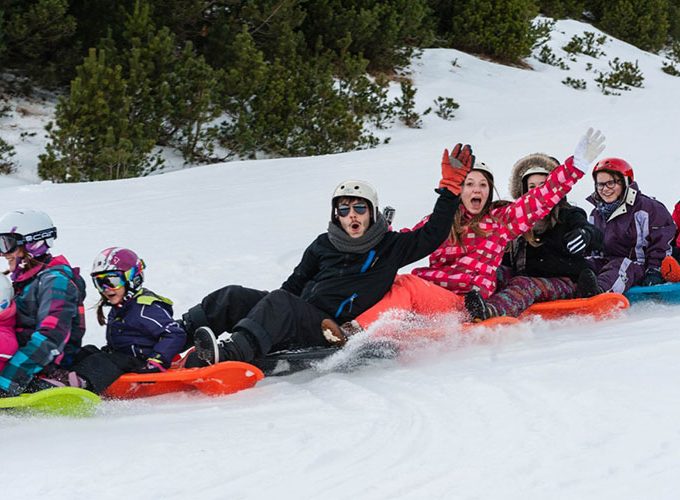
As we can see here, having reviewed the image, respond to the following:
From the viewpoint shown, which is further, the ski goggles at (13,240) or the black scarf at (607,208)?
the black scarf at (607,208)

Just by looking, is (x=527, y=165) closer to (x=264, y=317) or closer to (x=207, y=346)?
(x=264, y=317)

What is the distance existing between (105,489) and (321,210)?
5.98 metres

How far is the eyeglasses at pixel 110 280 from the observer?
373 centimetres

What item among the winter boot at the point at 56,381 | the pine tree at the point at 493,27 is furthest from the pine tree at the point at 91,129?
the pine tree at the point at 493,27

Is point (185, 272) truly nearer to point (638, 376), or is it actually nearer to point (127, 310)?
point (127, 310)

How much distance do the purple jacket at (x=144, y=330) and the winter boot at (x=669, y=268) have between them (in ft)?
11.9

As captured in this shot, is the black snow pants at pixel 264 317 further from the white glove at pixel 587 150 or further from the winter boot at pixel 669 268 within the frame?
the winter boot at pixel 669 268

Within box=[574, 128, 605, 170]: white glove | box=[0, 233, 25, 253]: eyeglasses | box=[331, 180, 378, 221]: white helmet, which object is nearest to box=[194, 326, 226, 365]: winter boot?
box=[0, 233, 25, 253]: eyeglasses

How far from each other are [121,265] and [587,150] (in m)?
2.70

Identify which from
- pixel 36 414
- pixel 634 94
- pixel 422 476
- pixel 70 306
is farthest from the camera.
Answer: pixel 634 94

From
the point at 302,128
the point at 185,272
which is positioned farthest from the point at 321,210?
the point at 302,128

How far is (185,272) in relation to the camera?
609cm

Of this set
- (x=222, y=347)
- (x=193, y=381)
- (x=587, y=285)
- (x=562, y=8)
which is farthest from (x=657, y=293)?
(x=562, y=8)

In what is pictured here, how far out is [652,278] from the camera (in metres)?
5.62
